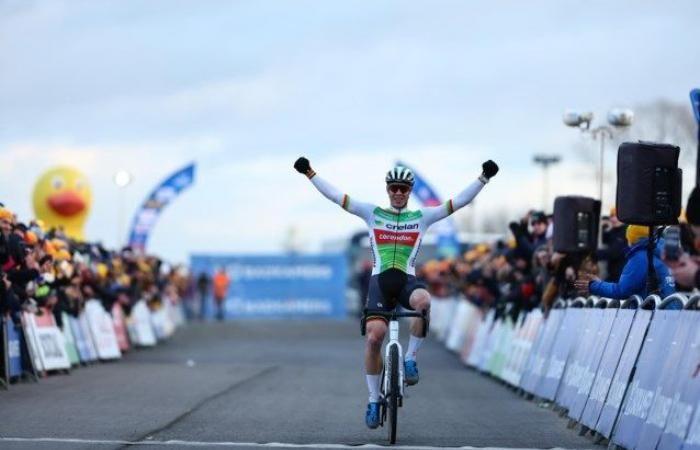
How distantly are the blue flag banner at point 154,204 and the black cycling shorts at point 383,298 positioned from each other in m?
36.5

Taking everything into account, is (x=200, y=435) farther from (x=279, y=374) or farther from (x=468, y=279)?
(x=468, y=279)

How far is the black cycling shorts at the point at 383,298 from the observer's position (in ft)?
41.2

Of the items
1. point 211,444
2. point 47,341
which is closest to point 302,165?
point 211,444

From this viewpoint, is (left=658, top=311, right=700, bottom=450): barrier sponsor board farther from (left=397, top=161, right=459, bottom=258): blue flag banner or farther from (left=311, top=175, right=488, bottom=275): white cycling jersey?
(left=397, top=161, right=459, bottom=258): blue flag banner

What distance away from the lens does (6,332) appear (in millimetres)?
18531

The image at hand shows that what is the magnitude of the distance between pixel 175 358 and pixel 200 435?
16.0 m

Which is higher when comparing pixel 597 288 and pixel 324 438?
pixel 597 288

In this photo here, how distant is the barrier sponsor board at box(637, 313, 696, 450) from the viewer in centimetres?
1005

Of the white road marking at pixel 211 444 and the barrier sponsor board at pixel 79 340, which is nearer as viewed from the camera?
the white road marking at pixel 211 444

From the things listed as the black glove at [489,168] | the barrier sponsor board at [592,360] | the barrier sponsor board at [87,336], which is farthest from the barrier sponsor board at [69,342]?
the black glove at [489,168]

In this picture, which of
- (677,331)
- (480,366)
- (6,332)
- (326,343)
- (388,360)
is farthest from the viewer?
(326,343)

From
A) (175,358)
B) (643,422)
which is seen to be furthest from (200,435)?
(175,358)

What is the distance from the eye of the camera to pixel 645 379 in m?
11.0

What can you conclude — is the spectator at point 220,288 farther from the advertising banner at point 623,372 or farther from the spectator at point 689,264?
the advertising banner at point 623,372
